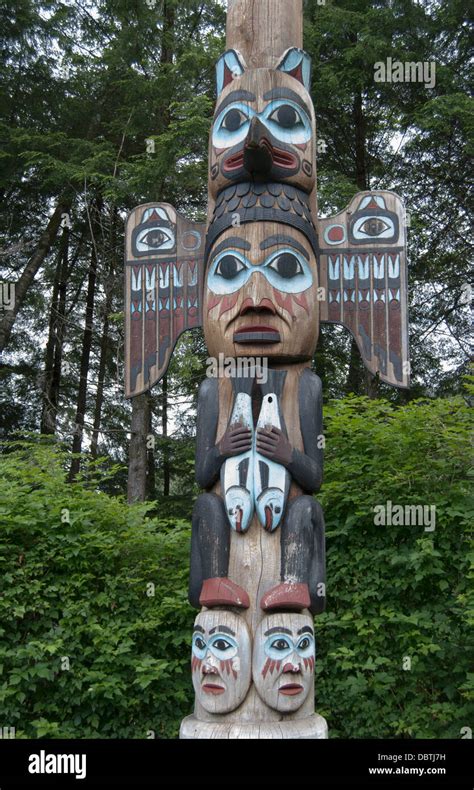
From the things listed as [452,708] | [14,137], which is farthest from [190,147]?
[452,708]

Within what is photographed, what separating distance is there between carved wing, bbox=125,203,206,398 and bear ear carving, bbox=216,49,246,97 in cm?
93

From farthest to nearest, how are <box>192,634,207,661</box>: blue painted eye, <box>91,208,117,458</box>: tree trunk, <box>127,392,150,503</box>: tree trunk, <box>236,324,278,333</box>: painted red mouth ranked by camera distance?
1. <box>91,208,117,458</box>: tree trunk
2. <box>127,392,150,503</box>: tree trunk
3. <box>236,324,278,333</box>: painted red mouth
4. <box>192,634,207,661</box>: blue painted eye

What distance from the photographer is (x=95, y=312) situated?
1566 centimetres

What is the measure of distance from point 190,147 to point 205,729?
29.4 feet

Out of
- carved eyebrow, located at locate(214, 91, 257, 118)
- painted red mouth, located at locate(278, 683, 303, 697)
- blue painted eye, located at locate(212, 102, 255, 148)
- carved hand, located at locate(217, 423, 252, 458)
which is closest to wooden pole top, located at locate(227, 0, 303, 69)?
carved eyebrow, located at locate(214, 91, 257, 118)

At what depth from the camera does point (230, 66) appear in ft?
17.7

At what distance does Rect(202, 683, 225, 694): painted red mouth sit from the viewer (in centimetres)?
426

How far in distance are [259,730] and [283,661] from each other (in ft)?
1.17

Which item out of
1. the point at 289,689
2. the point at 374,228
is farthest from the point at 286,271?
the point at 289,689

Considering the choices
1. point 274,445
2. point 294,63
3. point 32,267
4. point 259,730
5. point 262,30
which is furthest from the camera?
point 32,267

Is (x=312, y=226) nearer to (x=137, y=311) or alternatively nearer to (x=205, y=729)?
(x=137, y=311)

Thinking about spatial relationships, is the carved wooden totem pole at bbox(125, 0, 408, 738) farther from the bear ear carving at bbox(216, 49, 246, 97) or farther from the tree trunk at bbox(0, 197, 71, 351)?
the tree trunk at bbox(0, 197, 71, 351)

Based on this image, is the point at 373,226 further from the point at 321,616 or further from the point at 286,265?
the point at 321,616
